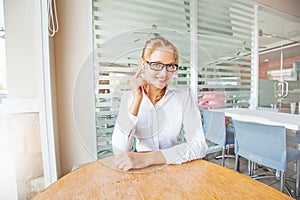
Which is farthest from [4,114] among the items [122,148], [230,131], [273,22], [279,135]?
[273,22]

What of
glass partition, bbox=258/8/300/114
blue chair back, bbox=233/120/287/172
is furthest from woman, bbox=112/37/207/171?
glass partition, bbox=258/8/300/114

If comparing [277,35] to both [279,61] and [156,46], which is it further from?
[156,46]

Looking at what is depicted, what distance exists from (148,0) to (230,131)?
66.5 inches

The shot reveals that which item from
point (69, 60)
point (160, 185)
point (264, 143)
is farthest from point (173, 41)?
point (264, 143)

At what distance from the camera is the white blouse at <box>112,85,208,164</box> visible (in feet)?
2.21

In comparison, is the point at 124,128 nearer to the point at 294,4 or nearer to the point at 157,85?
the point at 157,85

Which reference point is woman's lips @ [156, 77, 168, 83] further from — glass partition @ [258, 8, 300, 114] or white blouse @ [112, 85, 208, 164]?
glass partition @ [258, 8, 300, 114]

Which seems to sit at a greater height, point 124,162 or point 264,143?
point 124,162

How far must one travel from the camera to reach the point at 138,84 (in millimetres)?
612

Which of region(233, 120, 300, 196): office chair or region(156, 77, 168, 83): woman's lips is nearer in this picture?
region(156, 77, 168, 83): woman's lips

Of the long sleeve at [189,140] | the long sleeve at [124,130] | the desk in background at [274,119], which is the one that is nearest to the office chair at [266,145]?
the desk in background at [274,119]

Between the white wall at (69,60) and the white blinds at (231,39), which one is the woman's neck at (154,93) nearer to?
the white wall at (69,60)

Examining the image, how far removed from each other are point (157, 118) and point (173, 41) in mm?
352

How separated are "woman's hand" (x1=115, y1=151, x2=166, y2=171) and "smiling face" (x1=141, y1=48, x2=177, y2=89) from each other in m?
0.32
